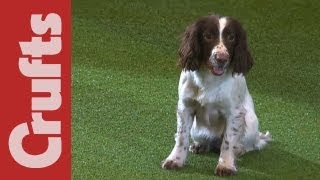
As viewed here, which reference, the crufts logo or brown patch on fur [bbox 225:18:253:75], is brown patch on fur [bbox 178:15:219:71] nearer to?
brown patch on fur [bbox 225:18:253:75]

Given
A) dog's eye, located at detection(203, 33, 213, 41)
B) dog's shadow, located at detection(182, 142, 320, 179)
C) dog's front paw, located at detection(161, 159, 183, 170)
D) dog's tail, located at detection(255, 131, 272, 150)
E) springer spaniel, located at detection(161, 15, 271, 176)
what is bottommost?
dog's shadow, located at detection(182, 142, 320, 179)

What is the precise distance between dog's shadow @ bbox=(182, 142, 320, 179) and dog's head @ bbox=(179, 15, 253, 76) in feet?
1.72

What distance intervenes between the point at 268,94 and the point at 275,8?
2.04 m

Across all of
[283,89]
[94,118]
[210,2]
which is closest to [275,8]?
[210,2]

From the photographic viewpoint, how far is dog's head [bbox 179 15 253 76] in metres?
3.92

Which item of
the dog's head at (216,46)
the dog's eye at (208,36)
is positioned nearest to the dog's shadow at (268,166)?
the dog's head at (216,46)

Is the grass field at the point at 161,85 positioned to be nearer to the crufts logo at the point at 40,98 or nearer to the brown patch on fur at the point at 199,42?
the crufts logo at the point at 40,98

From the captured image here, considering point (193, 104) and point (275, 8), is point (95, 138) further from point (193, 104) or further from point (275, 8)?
point (275, 8)

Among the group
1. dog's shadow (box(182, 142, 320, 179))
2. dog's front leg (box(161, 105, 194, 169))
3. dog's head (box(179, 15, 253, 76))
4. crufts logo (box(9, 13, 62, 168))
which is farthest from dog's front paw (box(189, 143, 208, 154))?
crufts logo (box(9, 13, 62, 168))

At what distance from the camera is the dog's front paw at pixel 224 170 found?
4.02m

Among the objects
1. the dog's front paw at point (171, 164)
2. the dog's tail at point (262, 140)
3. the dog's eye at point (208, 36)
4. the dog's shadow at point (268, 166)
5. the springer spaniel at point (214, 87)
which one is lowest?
the dog's shadow at point (268, 166)

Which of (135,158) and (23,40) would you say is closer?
(135,158)

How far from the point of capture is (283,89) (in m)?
5.63

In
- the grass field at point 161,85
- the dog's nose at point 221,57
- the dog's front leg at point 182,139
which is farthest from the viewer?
the grass field at point 161,85
